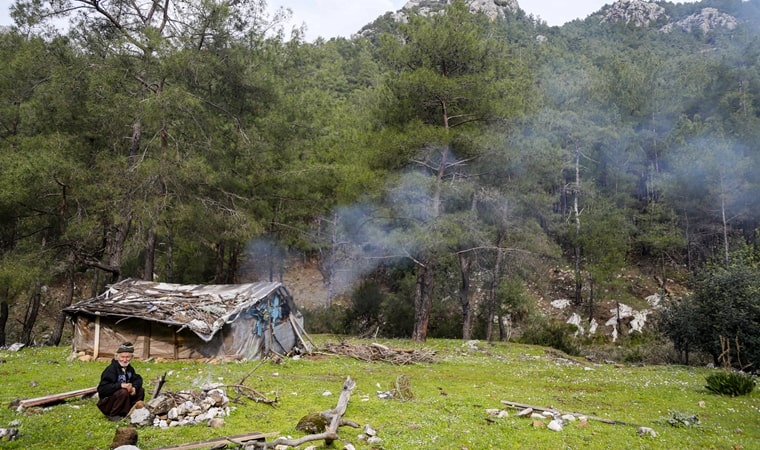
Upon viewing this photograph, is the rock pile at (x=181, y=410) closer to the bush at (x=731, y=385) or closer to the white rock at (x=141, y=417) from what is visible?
the white rock at (x=141, y=417)

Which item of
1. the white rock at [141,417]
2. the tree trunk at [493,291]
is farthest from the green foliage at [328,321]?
the white rock at [141,417]

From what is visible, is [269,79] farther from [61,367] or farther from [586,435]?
[586,435]

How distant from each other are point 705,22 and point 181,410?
106 meters

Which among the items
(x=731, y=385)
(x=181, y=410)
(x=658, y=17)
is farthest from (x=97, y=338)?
(x=658, y=17)

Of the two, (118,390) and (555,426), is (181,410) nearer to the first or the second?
(118,390)

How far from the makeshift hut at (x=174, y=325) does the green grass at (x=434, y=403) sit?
0.80m

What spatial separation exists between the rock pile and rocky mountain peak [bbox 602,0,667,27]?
Result: 99.0 m

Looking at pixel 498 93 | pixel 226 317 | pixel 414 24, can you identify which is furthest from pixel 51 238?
pixel 498 93

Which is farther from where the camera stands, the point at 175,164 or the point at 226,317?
the point at 175,164

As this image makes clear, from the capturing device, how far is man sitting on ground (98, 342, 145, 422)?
7.12m

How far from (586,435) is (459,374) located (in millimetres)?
6411

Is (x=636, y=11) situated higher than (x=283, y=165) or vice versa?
(x=636, y=11)

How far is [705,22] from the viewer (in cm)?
8512

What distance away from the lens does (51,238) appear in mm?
20078
